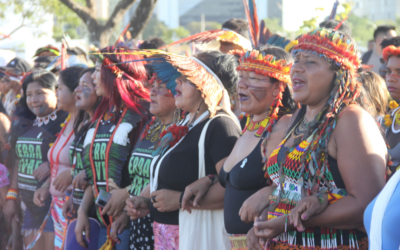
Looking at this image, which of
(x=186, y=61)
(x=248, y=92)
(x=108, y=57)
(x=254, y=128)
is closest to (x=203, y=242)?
(x=254, y=128)

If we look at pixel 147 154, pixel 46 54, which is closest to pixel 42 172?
pixel 147 154

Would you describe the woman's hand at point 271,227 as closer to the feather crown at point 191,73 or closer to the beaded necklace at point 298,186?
the beaded necklace at point 298,186

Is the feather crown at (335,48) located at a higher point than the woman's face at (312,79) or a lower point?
higher

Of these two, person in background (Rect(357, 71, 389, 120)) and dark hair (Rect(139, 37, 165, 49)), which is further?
dark hair (Rect(139, 37, 165, 49))

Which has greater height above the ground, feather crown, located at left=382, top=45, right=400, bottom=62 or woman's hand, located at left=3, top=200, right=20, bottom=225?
feather crown, located at left=382, top=45, right=400, bottom=62

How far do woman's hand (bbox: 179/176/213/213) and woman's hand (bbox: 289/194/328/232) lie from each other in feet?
3.27

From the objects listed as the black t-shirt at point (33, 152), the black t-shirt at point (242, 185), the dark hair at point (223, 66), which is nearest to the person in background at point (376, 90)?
Result: the dark hair at point (223, 66)

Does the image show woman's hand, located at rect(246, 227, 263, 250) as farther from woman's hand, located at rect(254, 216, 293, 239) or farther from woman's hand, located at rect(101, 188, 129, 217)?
woman's hand, located at rect(101, 188, 129, 217)

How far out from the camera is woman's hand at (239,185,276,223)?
8.41ft

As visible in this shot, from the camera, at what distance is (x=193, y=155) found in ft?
10.9

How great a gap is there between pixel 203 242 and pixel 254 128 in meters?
0.86

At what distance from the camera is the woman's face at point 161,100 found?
382 cm

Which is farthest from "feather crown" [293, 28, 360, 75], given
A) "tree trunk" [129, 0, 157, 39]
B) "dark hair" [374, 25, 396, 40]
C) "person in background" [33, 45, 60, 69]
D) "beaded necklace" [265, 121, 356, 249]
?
"tree trunk" [129, 0, 157, 39]

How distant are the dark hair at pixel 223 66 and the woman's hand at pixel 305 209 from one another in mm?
1579
